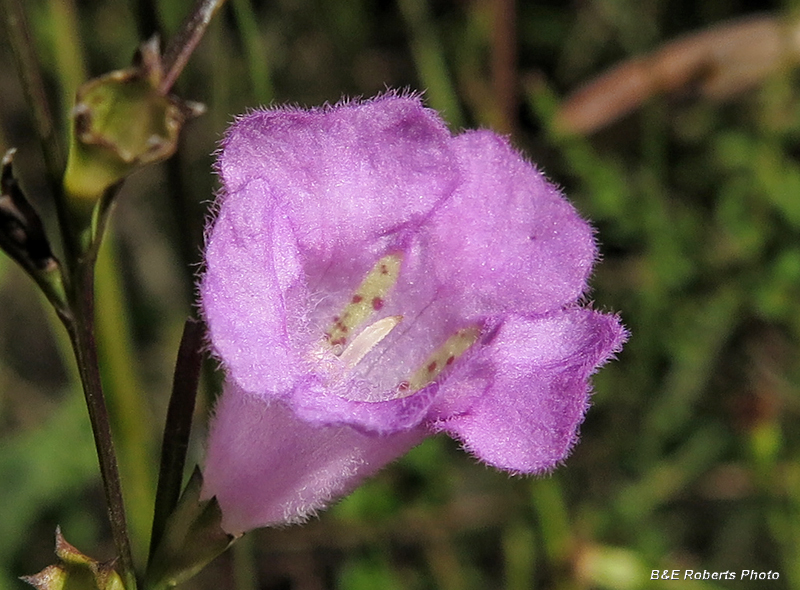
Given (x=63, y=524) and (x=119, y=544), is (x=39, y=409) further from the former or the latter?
(x=119, y=544)

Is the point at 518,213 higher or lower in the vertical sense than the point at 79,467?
higher

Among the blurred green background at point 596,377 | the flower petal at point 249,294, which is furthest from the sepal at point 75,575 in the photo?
the blurred green background at point 596,377

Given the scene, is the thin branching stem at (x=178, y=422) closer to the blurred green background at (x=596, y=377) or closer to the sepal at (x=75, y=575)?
the sepal at (x=75, y=575)

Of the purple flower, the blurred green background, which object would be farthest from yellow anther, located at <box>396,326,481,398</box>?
the blurred green background

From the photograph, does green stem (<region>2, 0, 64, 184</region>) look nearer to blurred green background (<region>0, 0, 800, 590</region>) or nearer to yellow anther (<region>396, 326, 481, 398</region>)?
yellow anther (<region>396, 326, 481, 398</region>)

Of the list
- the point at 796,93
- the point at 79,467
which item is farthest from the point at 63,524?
the point at 796,93

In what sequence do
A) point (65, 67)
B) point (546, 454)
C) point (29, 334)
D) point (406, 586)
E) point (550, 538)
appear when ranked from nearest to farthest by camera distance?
point (546, 454) → point (65, 67) → point (550, 538) → point (406, 586) → point (29, 334)

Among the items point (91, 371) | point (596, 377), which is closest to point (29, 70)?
point (91, 371)
